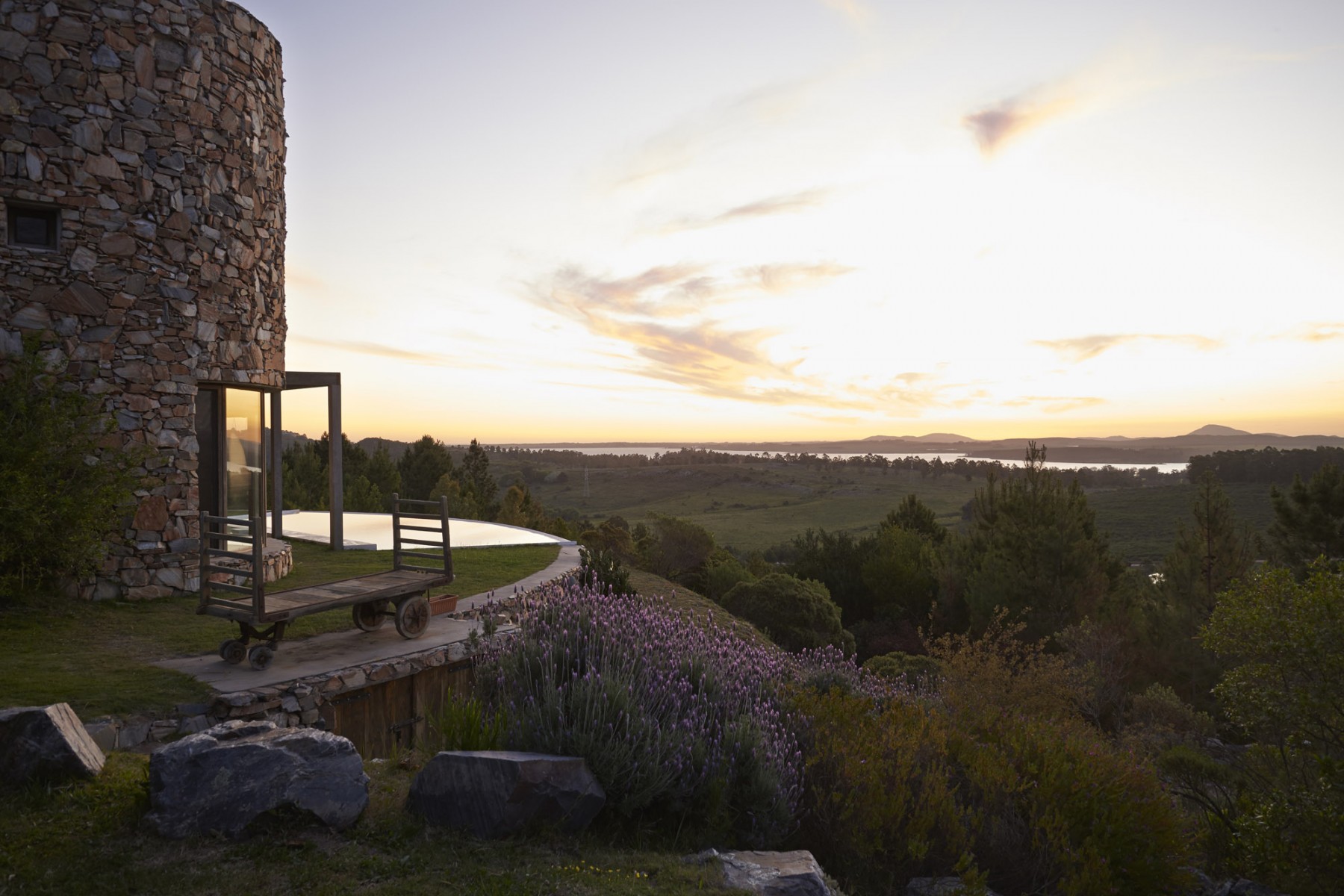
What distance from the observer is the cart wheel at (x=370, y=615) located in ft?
26.9

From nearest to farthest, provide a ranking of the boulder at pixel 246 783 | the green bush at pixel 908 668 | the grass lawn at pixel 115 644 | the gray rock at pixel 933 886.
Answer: the boulder at pixel 246 783 < the gray rock at pixel 933 886 < the grass lawn at pixel 115 644 < the green bush at pixel 908 668

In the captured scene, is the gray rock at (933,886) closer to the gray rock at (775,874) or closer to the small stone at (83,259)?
the gray rock at (775,874)

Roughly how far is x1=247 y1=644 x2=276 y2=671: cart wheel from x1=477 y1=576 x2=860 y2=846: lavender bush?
7.82 ft

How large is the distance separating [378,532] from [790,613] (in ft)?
30.9

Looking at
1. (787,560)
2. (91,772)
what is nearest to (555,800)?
(91,772)

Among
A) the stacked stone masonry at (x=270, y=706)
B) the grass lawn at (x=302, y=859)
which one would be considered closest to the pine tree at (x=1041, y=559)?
the stacked stone masonry at (x=270, y=706)

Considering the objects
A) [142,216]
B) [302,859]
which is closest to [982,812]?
[302,859]

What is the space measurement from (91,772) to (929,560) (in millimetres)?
25807

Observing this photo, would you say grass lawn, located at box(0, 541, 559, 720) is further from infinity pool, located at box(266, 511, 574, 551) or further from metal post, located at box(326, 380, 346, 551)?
infinity pool, located at box(266, 511, 574, 551)

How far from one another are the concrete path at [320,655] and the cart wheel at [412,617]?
0.27 ft

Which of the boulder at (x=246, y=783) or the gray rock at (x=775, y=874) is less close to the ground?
the boulder at (x=246, y=783)

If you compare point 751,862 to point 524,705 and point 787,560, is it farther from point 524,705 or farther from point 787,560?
point 787,560

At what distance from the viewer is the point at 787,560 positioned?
37.5 meters

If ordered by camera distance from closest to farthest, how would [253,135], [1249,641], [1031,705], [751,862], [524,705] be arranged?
[751,862], [524,705], [1249,641], [253,135], [1031,705]
